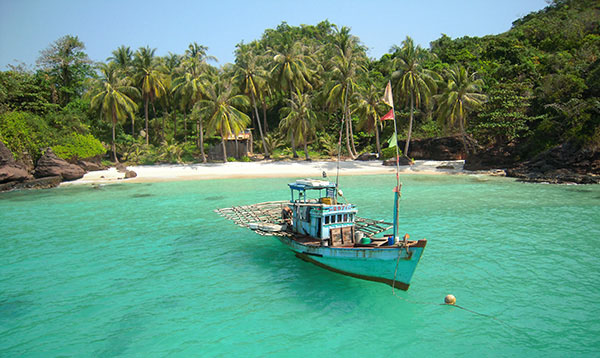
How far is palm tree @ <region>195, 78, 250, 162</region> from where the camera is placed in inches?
1829

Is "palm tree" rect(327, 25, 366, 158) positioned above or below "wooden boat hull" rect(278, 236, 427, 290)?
above

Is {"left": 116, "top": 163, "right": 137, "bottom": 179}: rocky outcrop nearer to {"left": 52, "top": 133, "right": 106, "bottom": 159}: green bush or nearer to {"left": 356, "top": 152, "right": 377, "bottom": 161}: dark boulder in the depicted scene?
{"left": 52, "top": 133, "right": 106, "bottom": 159}: green bush

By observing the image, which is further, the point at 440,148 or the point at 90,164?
the point at 440,148

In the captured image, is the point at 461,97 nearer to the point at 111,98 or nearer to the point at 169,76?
the point at 169,76

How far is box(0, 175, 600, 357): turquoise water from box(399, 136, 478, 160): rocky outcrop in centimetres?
2371

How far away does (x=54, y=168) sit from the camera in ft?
136

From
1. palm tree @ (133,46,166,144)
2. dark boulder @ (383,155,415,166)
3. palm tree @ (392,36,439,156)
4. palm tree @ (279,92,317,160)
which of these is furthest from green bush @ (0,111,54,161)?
palm tree @ (392,36,439,156)

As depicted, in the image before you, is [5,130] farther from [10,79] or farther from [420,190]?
[420,190]

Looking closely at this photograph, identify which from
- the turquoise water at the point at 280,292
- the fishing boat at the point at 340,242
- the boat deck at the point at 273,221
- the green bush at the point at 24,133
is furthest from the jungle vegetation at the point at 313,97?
the fishing boat at the point at 340,242

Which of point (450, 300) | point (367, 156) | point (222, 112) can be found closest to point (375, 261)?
point (450, 300)

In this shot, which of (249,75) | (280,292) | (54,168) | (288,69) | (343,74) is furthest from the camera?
(288,69)

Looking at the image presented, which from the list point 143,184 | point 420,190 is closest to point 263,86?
point 143,184

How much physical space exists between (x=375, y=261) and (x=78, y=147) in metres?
44.3

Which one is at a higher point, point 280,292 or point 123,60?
point 123,60
